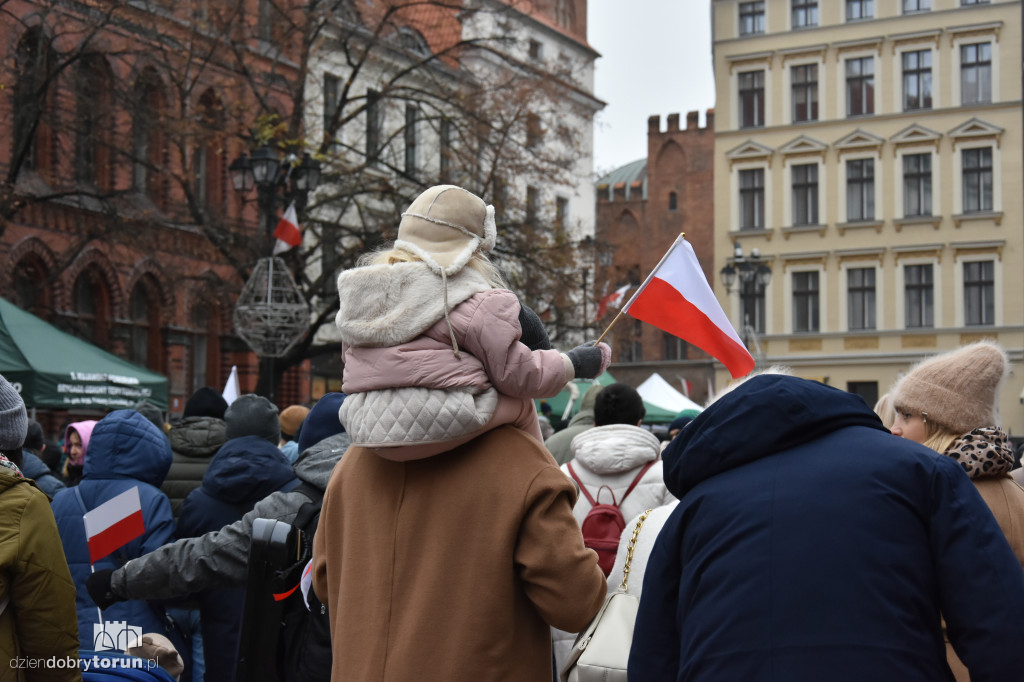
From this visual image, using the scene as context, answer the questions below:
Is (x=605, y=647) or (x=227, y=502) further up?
(x=227, y=502)

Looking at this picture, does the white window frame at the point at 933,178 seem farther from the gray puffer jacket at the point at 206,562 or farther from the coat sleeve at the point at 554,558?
the coat sleeve at the point at 554,558

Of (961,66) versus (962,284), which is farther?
(961,66)

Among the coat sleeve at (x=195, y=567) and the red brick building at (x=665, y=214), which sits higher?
the red brick building at (x=665, y=214)

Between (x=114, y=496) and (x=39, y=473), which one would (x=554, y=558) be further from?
(x=39, y=473)

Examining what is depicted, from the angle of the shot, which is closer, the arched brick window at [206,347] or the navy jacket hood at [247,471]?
the navy jacket hood at [247,471]

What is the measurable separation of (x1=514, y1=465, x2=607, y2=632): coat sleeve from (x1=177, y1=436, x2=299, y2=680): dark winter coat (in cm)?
234

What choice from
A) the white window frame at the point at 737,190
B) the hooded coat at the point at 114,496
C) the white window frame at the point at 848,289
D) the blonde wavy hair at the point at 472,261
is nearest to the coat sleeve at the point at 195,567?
the hooded coat at the point at 114,496

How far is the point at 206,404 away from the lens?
7.69m

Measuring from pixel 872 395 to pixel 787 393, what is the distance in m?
41.8

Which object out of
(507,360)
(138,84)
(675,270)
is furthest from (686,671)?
(138,84)

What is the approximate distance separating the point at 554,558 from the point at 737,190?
140 feet

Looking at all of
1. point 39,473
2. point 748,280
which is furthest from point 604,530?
point 748,280

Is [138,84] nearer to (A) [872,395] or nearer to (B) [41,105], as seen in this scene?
(B) [41,105]

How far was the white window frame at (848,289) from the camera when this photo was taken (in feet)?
139
